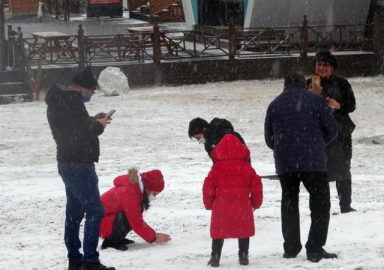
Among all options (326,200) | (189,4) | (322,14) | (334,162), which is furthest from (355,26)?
(326,200)

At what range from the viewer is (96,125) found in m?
6.84

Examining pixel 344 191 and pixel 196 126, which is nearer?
pixel 196 126

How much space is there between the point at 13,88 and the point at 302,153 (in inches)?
677

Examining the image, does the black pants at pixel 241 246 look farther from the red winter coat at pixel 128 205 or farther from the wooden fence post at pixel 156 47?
the wooden fence post at pixel 156 47

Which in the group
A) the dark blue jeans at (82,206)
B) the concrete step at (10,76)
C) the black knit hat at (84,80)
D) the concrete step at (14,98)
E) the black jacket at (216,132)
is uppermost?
the black knit hat at (84,80)

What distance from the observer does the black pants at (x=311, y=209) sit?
6.79 metres

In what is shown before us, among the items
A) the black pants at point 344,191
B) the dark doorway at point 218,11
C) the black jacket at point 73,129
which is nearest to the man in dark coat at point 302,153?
the black jacket at point 73,129

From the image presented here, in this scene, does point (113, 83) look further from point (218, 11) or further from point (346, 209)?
point (346, 209)

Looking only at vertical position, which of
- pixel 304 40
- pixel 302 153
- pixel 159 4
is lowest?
pixel 159 4

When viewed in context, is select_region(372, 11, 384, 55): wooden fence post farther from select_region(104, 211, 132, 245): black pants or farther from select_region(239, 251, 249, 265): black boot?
select_region(239, 251, 249, 265): black boot

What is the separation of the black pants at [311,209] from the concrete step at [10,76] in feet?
57.3

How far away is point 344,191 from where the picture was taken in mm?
8750

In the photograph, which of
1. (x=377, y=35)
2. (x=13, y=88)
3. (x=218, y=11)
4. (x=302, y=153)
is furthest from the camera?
(x=218, y=11)

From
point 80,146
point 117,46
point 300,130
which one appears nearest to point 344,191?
point 300,130
